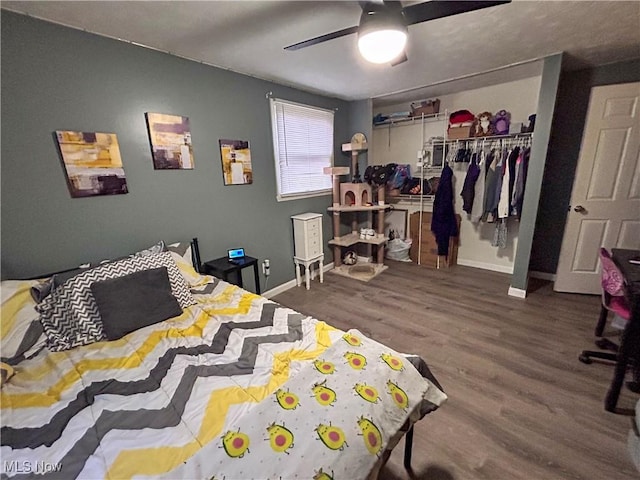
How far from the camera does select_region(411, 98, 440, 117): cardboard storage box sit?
3752 mm

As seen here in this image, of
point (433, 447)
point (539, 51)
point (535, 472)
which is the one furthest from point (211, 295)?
point (539, 51)

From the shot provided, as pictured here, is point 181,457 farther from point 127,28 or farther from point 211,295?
point 127,28

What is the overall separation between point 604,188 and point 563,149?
2.18 feet

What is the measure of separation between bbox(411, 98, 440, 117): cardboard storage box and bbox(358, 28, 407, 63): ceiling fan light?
8.89ft

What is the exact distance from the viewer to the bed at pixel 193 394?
85 cm

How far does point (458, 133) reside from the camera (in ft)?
11.7

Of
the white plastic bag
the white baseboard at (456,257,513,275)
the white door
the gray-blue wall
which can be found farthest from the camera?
the white plastic bag

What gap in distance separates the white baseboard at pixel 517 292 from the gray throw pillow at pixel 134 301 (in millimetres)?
3289

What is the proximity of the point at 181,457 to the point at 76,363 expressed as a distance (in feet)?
2.97

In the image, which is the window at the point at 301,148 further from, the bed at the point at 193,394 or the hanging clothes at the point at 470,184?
the bed at the point at 193,394

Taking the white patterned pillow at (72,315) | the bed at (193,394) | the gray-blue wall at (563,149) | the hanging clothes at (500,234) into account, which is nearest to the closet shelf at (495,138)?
the gray-blue wall at (563,149)

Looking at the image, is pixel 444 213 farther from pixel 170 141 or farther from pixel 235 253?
pixel 170 141

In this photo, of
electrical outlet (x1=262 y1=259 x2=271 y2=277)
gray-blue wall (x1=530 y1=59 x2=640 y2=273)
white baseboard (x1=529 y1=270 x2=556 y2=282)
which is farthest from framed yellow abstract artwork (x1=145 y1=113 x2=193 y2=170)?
white baseboard (x1=529 y1=270 x2=556 y2=282)
